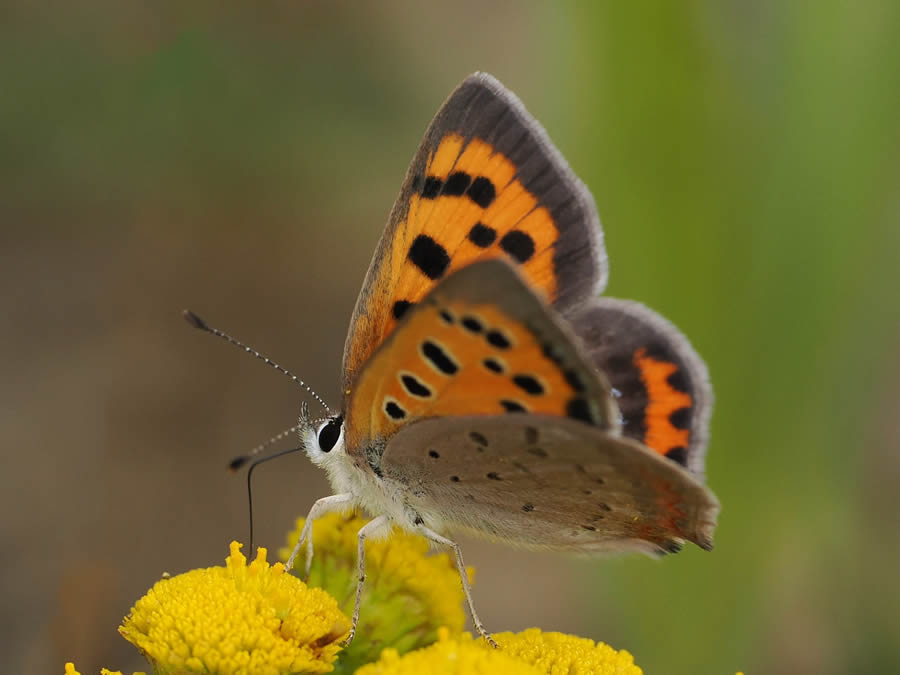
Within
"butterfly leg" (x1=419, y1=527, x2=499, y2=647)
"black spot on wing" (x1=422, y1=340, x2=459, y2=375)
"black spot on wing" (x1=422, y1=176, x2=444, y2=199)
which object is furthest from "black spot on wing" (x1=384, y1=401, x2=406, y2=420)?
"black spot on wing" (x1=422, y1=176, x2=444, y2=199)

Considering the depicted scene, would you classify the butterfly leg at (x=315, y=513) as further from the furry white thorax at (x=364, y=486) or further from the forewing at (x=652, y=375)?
the forewing at (x=652, y=375)

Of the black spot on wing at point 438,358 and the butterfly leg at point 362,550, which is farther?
the butterfly leg at point 362,550

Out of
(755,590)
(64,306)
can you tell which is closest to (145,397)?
(64,306)

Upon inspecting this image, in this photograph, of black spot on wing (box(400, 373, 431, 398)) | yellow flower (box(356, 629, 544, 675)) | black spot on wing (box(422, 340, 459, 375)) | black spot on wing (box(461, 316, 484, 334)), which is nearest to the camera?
yellow flower (box(356, 629, 544, 675))

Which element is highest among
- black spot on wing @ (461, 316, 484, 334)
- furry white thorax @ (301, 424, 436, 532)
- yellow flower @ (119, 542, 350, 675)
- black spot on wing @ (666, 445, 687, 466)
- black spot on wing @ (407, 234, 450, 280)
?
black spot on wing @ (407, 234, 450, 280)

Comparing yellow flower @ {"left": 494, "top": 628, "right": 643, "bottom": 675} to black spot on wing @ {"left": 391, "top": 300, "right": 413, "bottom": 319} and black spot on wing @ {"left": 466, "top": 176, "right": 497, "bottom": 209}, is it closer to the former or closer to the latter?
black spot on wing @ {"left": 391, "top": 300, "right": 413, "bottom": 319}

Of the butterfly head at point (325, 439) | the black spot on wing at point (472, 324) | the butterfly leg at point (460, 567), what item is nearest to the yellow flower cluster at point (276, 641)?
the butterfly leg at point (460, 567)
